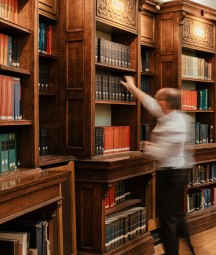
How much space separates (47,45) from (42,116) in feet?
2.15

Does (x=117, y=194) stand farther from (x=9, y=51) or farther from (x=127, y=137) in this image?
(x=9, y=51)

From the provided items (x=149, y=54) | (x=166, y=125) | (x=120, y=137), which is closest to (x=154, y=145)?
(x=166, y=125)

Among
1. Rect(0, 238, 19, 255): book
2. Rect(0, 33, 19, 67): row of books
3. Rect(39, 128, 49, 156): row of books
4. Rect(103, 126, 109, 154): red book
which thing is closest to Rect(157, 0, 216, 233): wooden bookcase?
Rect(103, 126, 109, 154): red book

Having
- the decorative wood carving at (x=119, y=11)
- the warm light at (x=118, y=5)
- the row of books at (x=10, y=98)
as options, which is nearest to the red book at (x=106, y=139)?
the decorative wood carving at (x=119, y=11)

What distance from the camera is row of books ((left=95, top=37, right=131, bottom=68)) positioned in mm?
4410

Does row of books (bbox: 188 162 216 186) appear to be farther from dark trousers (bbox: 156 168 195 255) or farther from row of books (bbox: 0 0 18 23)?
row of books (bbox: 0 0 18 23)

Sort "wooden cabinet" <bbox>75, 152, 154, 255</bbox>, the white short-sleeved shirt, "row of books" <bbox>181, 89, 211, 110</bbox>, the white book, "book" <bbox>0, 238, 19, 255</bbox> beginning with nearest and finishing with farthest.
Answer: "book" <bbox>0, 238, 19, 255</bbox>, the white book, the white short-sleeved shirt, "wooden cabinet" <bbox>75, 152, 154, 255</bbox>, "row of books" <bbox>181, 89, 211, 110</bbox>

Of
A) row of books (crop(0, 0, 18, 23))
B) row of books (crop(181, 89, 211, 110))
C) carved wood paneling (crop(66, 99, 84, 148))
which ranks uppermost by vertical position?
row of books (crop(0, 0, 18, 23))

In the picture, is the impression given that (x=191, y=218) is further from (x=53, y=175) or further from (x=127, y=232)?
(x=53, y=175)

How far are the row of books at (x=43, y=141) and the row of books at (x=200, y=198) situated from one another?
242 cm

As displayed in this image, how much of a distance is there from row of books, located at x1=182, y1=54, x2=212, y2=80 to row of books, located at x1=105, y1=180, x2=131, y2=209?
68.3 inches

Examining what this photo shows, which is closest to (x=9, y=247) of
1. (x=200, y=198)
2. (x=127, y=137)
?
(x=127, y=137)

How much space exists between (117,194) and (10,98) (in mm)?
1898

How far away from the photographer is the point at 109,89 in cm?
457
